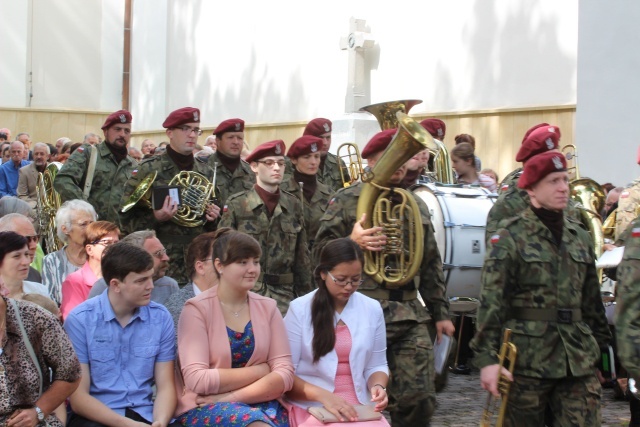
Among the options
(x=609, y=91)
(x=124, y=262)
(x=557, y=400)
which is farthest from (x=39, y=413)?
(x=609, y=91)

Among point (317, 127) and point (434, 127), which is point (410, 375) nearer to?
point (317, 127)

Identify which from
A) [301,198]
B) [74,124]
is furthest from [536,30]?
[74,124]

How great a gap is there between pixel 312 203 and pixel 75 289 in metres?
2.97

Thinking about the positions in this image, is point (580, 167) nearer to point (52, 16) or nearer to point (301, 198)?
point (301, 198)

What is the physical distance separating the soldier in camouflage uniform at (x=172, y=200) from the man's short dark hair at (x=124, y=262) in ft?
9.98

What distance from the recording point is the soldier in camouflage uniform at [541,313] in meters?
6.18

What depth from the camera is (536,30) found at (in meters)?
15.6

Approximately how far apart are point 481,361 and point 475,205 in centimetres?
297

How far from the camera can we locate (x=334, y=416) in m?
6.13

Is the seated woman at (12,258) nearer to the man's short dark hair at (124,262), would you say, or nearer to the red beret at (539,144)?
the man's short dark hair at (124,262)

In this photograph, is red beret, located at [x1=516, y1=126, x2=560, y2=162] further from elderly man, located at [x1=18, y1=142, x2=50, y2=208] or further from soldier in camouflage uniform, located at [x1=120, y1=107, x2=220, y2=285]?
elderly man, located at [x1=18, y1=142, x2=50, y2=208]

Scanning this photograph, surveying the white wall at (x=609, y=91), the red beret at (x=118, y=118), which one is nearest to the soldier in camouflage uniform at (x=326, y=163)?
the red beret at (x=118, y=118)

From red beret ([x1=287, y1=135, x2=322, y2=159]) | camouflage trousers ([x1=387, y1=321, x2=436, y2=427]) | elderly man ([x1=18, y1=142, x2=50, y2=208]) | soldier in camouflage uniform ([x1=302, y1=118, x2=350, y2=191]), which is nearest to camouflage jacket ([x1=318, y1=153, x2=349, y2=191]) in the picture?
soldier in camouflage uniform ([x1=302, y1=118, x2=350, y2=191])

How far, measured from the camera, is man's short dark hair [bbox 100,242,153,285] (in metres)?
6.14
